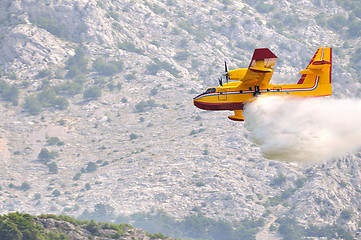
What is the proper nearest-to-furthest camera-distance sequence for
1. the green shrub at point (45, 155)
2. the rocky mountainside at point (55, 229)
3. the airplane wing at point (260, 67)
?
the airplane wing at point (260, 67), the rocky mountainside at point (55, 229), the green shrub at point (45, 155)

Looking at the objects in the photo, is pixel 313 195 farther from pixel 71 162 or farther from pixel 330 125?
pixel 330 125

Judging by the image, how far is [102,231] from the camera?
9794 centimetres

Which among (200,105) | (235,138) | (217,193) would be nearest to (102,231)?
(200,105)

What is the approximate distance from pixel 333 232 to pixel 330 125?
123 meters

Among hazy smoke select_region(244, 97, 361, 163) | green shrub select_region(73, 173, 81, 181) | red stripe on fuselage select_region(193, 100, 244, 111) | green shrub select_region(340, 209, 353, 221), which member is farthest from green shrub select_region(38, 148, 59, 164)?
hazy smoke select_region(244, 97, 361, 163)

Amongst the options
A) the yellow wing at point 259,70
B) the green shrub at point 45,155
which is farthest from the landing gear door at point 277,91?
the green shrub at point 45,155

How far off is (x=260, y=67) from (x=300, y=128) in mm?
7438

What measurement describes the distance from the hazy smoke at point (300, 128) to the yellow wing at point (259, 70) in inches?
74.2

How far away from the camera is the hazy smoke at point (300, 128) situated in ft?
181

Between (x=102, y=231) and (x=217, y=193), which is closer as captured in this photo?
(x=102, y=231)

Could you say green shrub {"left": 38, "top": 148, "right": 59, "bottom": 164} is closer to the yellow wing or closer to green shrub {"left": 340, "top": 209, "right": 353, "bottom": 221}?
green shrub {"left": 340, "top": 209, "right": 353, "bottom": 221}

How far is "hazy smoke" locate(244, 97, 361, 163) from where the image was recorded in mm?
55094

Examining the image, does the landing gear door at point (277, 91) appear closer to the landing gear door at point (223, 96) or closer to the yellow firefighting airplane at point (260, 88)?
the yellow firefighting airplane at point (260, 88)

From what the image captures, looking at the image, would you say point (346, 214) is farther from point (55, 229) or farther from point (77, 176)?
point (55, 229)
